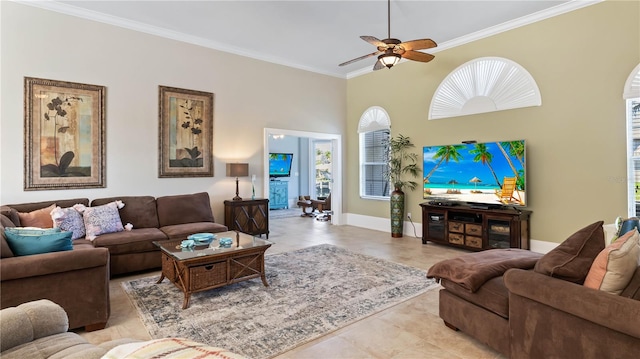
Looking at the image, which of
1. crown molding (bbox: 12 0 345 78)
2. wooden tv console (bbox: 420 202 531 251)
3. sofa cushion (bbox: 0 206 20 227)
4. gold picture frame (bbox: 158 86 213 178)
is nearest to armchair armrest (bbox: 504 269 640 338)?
wooden tv console (bbox: 420 202 531 251)

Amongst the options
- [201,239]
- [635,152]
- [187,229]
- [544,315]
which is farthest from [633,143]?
[187,229]

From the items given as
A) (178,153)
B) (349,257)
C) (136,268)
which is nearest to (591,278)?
(349,257)

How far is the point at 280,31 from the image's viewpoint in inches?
205

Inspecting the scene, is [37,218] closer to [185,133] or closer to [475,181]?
[185,133]

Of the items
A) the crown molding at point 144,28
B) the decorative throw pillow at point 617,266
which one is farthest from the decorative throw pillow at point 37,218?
the decorative throw pillow at point 617,266

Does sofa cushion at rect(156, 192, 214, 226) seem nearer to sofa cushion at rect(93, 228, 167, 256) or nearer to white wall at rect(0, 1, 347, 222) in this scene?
white wall at rect(0, 1, 347, 222)

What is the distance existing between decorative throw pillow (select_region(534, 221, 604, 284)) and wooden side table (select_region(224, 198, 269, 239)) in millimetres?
4623

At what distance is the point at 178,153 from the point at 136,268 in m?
2.07

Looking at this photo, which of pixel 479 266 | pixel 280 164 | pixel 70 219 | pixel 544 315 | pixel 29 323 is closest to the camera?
pixel 29 323

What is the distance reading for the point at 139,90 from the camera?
198 inches

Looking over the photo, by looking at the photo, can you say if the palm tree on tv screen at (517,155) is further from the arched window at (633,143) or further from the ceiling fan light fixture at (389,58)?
the ceiling fan light fixture at (389,58)

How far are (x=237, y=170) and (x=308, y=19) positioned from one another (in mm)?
2689

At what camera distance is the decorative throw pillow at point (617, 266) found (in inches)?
67.1

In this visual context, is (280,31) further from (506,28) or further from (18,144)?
(18,144)
